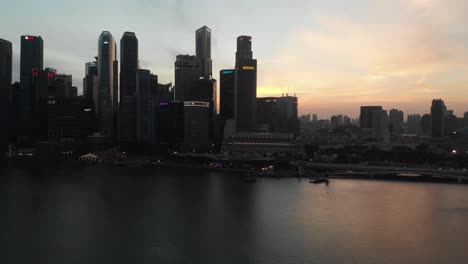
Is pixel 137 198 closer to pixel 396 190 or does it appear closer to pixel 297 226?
pixel 297 226

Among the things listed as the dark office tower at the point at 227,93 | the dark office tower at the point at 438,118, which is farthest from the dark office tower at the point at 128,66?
the dark office tower at the point at 438,118

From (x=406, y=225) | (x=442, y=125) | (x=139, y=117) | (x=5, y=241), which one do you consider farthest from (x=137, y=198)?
(x=442, y=125)

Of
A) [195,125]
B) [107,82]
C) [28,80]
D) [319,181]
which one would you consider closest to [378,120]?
[195,125]

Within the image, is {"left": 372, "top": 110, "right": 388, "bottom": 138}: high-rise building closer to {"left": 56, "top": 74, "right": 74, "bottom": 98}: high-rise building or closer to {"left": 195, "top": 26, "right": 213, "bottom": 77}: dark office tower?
{"left": 195, "top": 26, "right": 213, "bottom": 77}: dark office tower

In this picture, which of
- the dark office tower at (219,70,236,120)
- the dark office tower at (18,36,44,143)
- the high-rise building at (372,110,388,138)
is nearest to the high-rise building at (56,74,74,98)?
the dark office tower at (18,36,44,143)

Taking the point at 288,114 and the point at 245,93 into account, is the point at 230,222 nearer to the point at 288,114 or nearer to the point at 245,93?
the point at 245,93

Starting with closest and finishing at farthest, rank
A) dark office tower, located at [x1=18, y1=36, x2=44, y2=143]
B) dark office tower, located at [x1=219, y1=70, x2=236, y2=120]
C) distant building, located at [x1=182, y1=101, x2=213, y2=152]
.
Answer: distant building, located at [x1=182, y1=101, x2=213, y2=152] < dark office tower, located at [x1=18, y1=36, x2=44, y2=143] < dark office tower, located at [x1=219, y1=70, x2=236, y2=120]

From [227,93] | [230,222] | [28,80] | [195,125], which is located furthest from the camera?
[227,93]
